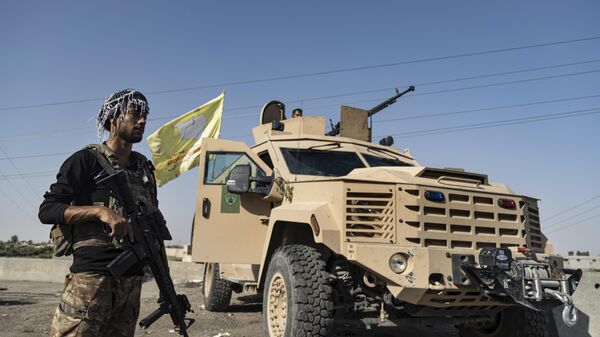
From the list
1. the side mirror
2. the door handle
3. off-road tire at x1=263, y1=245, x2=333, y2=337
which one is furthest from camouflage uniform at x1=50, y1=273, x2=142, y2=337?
the door handle

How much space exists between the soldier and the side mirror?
7.90 ft

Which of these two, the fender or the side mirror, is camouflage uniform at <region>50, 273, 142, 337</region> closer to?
the fender

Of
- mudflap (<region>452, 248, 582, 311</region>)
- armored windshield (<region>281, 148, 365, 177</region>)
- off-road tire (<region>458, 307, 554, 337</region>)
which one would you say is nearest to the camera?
mudflap (<region>452, 248, 582, 311</region>)

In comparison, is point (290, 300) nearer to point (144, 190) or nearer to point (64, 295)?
point (144, 190)

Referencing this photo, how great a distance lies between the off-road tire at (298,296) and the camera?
3766 millimetres

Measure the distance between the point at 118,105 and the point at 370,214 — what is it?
2104 mm

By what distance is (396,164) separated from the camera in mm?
6000

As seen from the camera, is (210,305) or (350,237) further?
(210,305)

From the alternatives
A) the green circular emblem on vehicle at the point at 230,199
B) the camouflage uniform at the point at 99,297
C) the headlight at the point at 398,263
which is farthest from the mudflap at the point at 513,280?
the green circular emblem on vehicle at the point at 230,199

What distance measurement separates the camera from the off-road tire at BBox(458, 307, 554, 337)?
4.38m

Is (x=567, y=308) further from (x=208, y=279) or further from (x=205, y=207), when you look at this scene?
(x=208, y=279)

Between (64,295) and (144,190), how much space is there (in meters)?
0.67

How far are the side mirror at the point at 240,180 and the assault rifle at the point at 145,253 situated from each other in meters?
2.34

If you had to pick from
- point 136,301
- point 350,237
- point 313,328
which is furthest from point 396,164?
point 136,301
